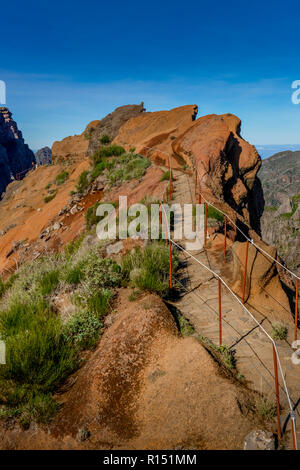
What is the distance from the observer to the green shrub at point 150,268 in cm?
571

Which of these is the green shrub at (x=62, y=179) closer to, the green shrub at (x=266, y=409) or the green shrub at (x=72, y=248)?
the green shrub at (x=72, y=248)

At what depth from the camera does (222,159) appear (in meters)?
13.4

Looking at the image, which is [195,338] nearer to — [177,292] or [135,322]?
[135,322]

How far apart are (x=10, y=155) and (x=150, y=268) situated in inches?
5190

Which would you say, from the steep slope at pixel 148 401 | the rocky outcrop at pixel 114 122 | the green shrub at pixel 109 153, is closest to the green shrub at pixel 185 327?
the steep slope at pixel 148 401

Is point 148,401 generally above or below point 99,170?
below

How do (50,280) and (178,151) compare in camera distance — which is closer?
(50,280)

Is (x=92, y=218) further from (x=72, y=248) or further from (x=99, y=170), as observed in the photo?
(x=99, y=170)

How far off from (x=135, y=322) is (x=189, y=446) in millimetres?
1858

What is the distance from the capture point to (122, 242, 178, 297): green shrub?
5715mm

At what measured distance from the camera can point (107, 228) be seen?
30.9 ft

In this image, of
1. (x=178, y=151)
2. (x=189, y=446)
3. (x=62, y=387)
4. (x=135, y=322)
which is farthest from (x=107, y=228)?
(x=178, y=151)

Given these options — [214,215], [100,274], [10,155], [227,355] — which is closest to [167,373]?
[227,355]
